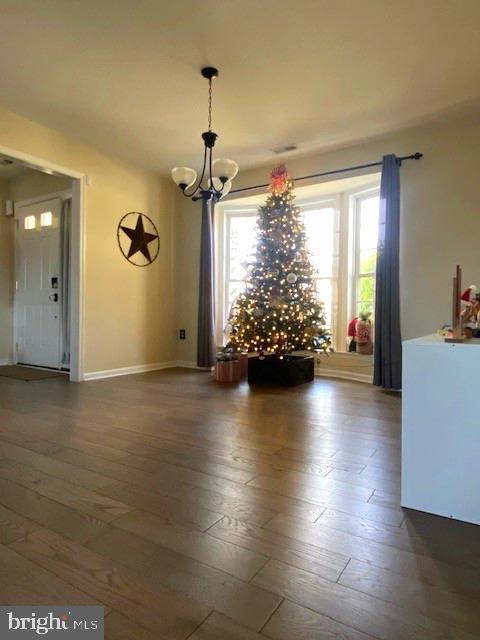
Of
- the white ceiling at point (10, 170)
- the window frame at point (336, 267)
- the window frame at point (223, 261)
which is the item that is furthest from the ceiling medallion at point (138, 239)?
the window frame at point (336, 267)

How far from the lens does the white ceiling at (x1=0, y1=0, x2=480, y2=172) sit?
2438mm

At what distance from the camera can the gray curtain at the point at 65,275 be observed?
513 centimetres

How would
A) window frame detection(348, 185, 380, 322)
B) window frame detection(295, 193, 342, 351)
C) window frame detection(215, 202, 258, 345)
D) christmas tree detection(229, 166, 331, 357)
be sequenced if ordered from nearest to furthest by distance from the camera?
christmas tree detection(229, 166, 331, 357) → window frame detection(348, 185, 380, 322) → window frame detection(295, 193, 342, 351) → window frame detection(215, 202, 258, 345)

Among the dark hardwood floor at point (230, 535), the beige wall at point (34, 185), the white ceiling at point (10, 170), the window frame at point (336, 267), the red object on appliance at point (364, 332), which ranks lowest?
the dark hardwood floor at point (230, 535)

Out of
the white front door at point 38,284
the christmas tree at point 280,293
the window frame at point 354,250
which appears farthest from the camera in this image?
the white front door at point 38,284

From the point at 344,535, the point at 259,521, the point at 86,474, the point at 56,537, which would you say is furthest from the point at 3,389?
the point at 344,535

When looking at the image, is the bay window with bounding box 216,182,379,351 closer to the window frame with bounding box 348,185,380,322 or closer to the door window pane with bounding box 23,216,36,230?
the window frame with bounding box 348,185,380,322

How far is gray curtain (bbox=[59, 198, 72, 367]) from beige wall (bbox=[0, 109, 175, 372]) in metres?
0.72

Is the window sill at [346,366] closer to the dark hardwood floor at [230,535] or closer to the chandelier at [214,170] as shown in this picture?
the dark hardwood floor at [230,535]

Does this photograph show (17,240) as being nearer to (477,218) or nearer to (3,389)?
(3,389)

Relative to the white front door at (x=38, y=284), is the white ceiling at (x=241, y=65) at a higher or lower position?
higher

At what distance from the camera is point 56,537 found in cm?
134

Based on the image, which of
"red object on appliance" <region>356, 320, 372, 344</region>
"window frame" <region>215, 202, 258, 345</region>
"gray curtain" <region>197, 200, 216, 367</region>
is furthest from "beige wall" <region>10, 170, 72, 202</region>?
"red object on appliance" <region>356, 320, 372, 344</region>

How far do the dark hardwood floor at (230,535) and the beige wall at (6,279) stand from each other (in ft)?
11.6
